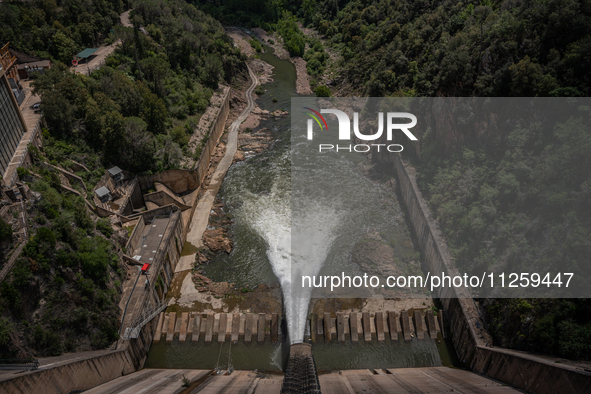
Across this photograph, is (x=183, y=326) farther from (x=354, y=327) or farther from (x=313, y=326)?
(x=354, y=327)

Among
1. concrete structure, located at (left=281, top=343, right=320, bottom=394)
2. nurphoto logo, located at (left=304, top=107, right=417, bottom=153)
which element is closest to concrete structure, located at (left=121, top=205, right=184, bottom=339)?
concrete structure, located at (left=281, top=343, right=320, bottom=394)

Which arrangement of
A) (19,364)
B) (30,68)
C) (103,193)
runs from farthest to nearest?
(30,68) → (103,193) → (19,364)

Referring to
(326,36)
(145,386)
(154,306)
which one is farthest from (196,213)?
(326,36)

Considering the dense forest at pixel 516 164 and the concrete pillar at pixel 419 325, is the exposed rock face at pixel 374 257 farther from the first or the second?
the dense forest at pixel 516 164

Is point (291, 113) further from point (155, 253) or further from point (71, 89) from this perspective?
point (155, 253)

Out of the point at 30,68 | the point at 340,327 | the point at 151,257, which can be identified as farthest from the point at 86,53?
the point at 340,327

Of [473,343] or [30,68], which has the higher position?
[30,68]

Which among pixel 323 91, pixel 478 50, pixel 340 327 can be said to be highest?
pixel 323 91

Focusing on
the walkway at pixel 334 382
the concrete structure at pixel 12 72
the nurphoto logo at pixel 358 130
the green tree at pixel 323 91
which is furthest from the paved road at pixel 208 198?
the concrete structure at pixel 12 72
